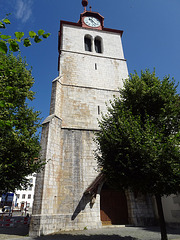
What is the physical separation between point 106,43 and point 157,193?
18.5 m

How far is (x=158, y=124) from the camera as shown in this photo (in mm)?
8102

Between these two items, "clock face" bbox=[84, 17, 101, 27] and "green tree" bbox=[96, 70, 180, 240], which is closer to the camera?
"green tree" bbox=[96, 70, 180, 240]

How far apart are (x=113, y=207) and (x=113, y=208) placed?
61 millimetres

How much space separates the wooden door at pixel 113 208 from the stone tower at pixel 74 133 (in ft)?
2.87

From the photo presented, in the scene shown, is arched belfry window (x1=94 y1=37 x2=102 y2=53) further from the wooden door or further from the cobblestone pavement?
the cobblestone pavement

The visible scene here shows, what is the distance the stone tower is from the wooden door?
2.87 ft

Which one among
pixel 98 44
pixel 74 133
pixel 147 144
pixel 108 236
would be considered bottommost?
pixel 108 236

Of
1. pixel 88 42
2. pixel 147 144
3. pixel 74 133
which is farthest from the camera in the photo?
pixel 88 42

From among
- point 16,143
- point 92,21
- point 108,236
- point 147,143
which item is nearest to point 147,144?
point 147,143

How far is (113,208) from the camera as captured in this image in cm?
1114

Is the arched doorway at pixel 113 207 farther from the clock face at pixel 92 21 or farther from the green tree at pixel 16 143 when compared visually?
the clock face at pixel 92 21

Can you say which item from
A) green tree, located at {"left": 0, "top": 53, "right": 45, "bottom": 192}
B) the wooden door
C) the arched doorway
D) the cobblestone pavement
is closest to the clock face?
green tree, located at {"left": 0, "top": 53, "right": 45, "bottom": 192}

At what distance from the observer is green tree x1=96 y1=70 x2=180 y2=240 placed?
6.58 meters

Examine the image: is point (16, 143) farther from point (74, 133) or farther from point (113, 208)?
point (113, 208)
